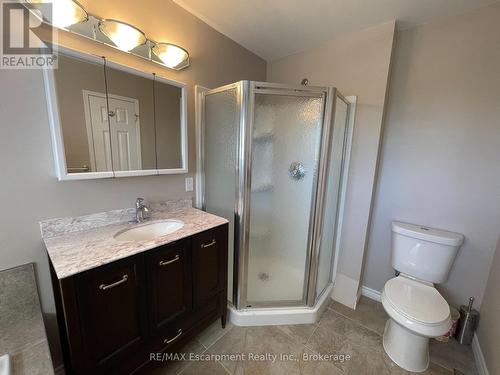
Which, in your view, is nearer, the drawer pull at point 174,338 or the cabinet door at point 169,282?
the cabinet door at point 169,282

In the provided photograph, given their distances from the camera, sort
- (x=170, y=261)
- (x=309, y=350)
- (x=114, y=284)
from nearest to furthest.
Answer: (x=114, y=284)
(x=170, y=261)
(x=309, y=350)

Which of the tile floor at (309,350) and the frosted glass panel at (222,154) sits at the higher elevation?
the frosted glass panel at (222,154)

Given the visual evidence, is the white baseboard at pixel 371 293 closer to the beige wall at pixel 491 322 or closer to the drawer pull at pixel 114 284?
the beige wall at pixel 491 322

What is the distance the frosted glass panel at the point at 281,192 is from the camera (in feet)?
5.07

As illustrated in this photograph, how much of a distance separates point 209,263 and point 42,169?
106cm

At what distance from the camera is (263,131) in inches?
61.4

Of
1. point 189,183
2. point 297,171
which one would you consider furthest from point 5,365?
point 297,171

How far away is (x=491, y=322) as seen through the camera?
1.36 m

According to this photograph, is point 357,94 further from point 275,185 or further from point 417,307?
point 417,307

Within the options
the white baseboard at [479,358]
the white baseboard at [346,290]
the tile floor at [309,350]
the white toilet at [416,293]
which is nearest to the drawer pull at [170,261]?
the tile floor at [309,350]

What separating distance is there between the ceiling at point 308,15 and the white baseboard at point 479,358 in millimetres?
2371

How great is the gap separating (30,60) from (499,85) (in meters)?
2.81

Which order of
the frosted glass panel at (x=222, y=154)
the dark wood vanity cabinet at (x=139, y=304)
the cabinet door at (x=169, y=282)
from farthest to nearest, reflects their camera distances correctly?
the frosted glass panel at (x=222, y=154) → the cabinet door at (x=169, y=282) → the dark wood vanity cabinet at (x=139, y=304)

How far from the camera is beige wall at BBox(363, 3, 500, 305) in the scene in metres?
1.48
